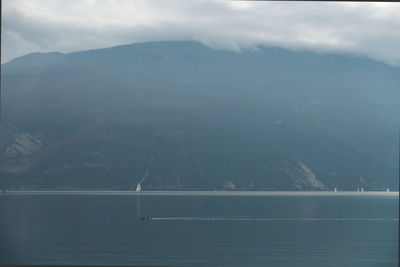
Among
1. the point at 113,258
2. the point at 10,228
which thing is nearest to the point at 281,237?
the point at 113,258

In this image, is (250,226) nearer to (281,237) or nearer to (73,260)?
(281,237)

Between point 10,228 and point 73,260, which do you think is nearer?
point 73,260

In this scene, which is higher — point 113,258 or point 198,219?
point 113,258

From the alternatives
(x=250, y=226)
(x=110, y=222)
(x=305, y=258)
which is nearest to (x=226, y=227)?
(x=250, y=226)

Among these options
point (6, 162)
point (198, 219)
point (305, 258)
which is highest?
point (305, 258)

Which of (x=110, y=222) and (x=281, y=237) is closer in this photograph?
(x=281, y=237)

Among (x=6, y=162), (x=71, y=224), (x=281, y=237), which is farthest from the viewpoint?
(x=6, y=162)

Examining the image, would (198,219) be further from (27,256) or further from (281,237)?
(27,256)

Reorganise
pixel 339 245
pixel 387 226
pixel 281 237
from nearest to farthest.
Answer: pixel 339 245 → pixel 281 237 → pixel 387 226

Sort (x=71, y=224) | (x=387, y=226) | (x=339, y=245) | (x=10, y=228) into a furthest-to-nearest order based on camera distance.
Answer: (x=387, y=226) < (x=71, y=224) < (x=10, y=228) < (x=339, y=245)
